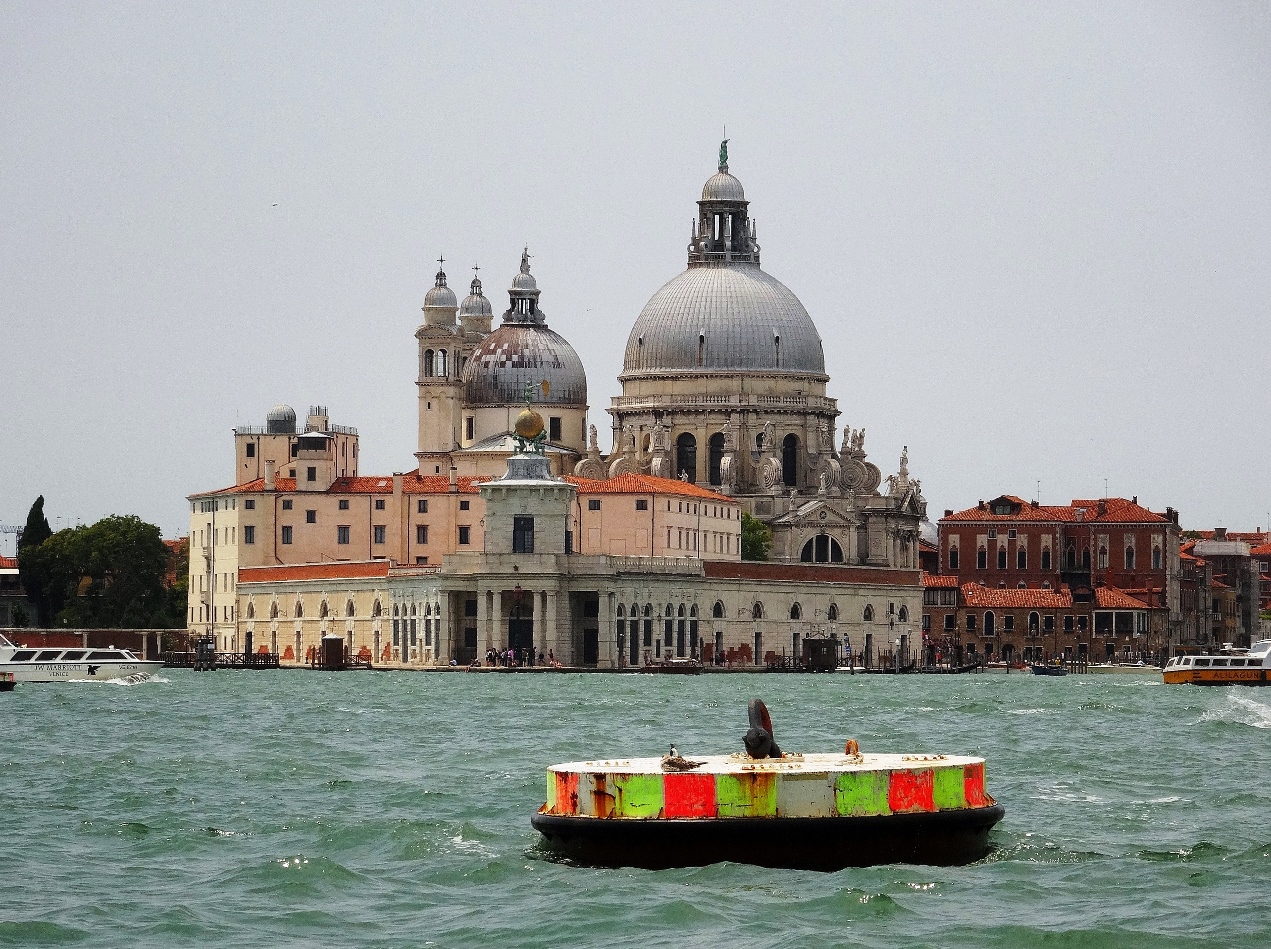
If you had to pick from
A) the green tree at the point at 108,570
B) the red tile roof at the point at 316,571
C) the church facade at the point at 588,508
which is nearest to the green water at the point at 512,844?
the church facade at the point at 588,508

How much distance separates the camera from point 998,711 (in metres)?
61.3

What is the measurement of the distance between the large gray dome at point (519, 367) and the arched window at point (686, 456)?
486 cm

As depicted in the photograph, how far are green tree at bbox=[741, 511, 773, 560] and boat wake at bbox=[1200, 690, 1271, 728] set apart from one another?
5024 cm

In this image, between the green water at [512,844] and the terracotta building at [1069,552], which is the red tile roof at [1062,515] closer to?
the terracotta building at [1069,552]

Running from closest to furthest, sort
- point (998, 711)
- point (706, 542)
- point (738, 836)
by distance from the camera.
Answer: point (738, 836)
point (998, 711)
point (706, 542)

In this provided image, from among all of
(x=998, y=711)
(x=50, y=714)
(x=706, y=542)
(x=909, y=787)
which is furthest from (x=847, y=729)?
(x=706, y=542)

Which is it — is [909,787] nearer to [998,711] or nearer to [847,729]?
[847,729]

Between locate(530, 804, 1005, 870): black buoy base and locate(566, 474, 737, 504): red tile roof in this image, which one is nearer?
locate(530, 804, 1005, 870): black buoy base

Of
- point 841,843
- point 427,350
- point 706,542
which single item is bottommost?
point 841,843

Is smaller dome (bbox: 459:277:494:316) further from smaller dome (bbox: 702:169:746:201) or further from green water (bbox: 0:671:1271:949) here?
green water (bbox: 0:671:1271:949)

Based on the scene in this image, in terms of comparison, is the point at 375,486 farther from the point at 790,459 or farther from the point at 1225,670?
the point at 1225,670

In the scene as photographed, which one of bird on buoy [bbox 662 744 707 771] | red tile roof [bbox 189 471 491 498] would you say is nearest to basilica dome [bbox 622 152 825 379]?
red tile roof [bbox 189 471 491 498]

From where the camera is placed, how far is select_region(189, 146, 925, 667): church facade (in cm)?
10288

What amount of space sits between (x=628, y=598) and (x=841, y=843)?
77.5 m
